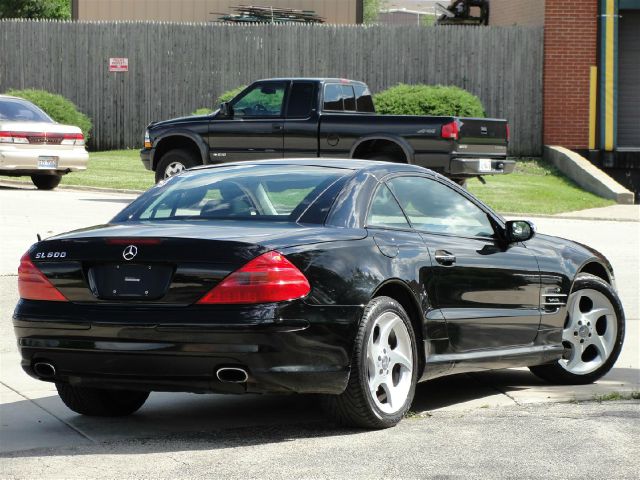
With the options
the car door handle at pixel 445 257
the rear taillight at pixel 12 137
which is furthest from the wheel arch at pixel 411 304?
the rear taillight at pixel 12 137

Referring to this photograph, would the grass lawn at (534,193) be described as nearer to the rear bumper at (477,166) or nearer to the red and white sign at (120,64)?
the rear bumper at (477,166)

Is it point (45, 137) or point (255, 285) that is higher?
point (45, 137)

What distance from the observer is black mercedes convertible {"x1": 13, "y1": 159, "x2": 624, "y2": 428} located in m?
6.59

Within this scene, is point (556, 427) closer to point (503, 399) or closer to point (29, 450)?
point (503, 399)

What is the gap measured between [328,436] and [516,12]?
26880 millimetres

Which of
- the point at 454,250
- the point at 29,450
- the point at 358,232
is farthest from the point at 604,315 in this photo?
the point at 29,450

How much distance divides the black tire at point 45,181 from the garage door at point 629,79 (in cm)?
1306

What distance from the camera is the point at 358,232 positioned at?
7.22m

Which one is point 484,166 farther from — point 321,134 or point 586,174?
point 586,174

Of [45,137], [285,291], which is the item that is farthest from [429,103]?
[285,291]

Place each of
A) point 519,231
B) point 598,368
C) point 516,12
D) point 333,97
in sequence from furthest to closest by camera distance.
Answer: point 516,12 → point 333,97 → point 598,368 → point 519,231

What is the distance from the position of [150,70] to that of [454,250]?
2462 centimetres

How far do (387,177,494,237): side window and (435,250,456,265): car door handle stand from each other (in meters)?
0.19

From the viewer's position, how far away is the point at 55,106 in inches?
1158
